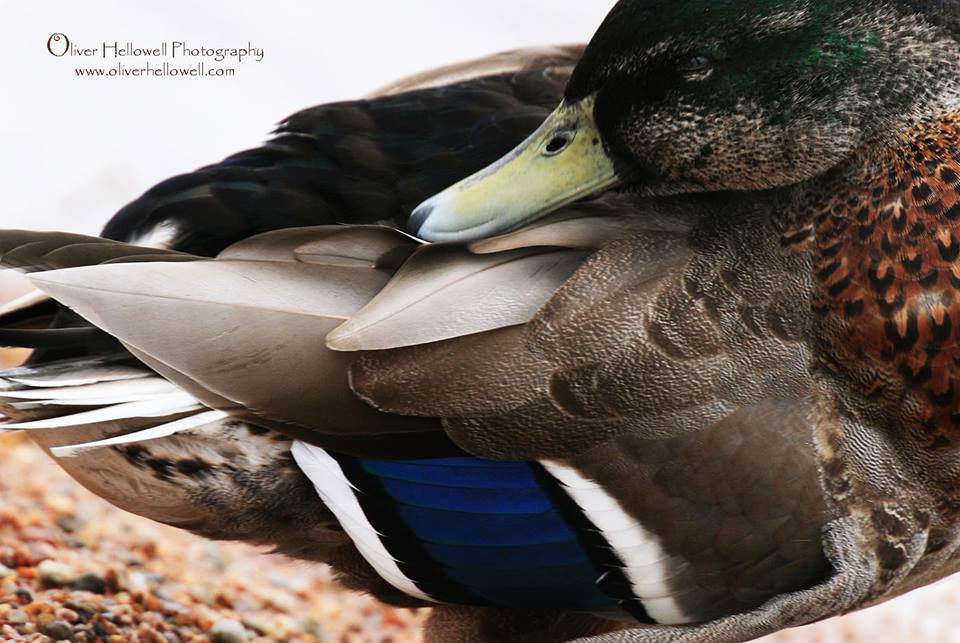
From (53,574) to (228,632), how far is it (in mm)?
388

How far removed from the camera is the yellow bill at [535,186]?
206 cm

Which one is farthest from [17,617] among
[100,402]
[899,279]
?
[899,279]

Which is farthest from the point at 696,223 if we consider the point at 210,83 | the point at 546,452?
the point at 210,83

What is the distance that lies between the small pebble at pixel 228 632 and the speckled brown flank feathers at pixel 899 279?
1.48m

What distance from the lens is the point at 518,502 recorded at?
2.08 m

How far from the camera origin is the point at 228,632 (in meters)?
2.84

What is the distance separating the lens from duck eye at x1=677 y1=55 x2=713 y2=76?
201 centimetres

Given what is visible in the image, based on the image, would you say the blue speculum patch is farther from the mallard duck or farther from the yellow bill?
the yellow bill

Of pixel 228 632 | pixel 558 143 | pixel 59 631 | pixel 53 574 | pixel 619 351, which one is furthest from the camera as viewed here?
pixel 228 632

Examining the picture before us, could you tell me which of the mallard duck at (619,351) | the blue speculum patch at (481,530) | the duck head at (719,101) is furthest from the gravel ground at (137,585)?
the duck head at (719,101)

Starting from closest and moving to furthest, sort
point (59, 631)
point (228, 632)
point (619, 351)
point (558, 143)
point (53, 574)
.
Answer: point (619, 351), point (558, 143), point (59, 631), point (53, 574), point (228, 632)

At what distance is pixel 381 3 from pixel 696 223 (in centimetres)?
421

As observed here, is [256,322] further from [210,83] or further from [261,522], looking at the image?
[210,83]

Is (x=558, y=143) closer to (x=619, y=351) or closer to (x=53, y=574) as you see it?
(x=619, y=351)
